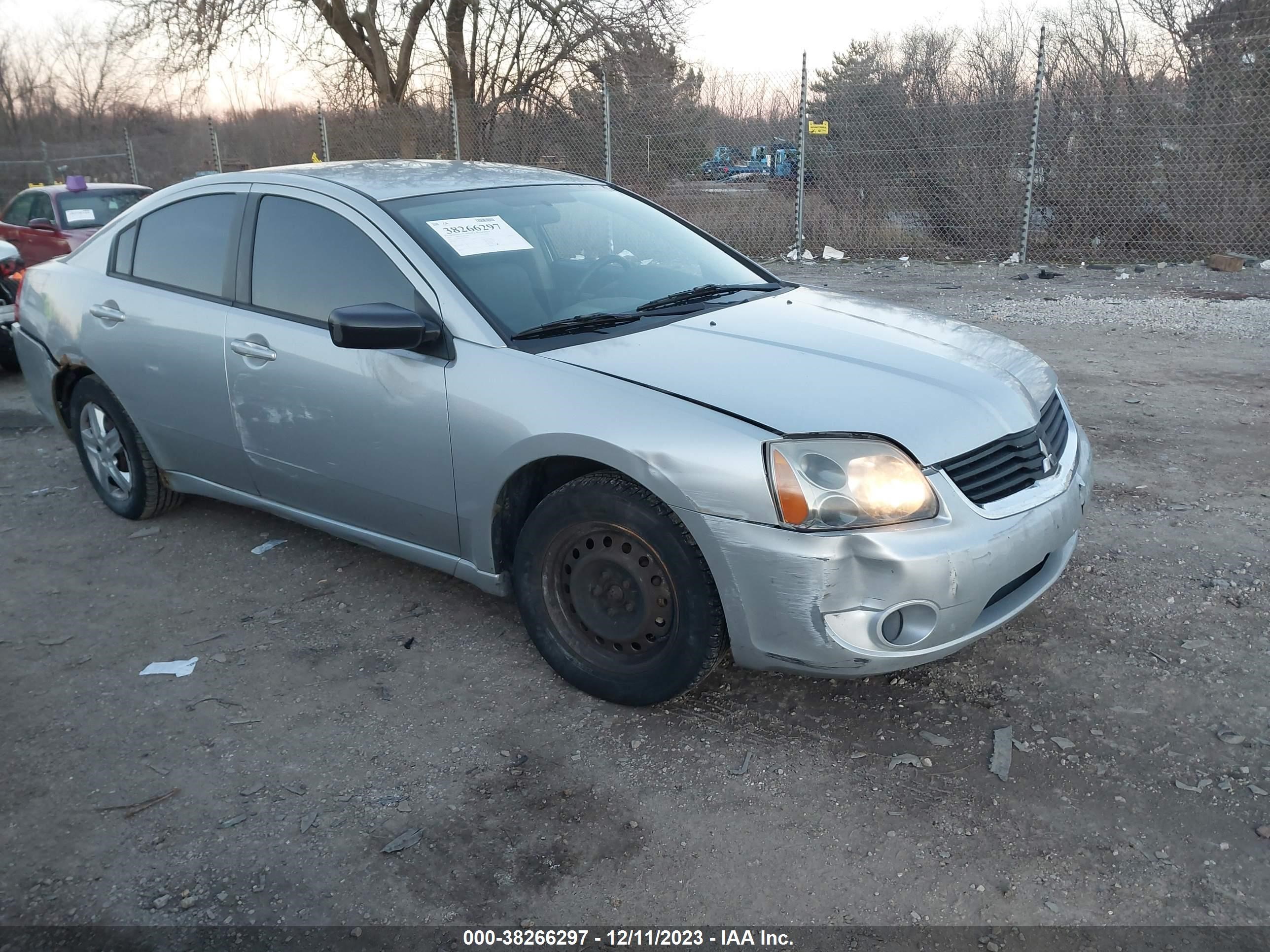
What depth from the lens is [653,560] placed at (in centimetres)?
291

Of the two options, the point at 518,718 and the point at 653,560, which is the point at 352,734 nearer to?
the point at 518,718

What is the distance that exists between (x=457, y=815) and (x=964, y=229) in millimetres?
12188

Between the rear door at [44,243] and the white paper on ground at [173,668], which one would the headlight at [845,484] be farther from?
the rear door at [44,243]

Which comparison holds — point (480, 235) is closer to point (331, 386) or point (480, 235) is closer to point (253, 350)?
point (331, 386)

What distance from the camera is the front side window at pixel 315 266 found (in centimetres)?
347

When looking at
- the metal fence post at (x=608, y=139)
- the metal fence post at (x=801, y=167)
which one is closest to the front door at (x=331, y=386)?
the metal fence post at (x=801, y=167)

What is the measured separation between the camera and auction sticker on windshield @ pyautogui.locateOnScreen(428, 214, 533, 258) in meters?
3.50

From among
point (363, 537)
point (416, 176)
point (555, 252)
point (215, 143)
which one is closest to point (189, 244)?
point (416, 176)

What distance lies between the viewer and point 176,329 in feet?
13.4

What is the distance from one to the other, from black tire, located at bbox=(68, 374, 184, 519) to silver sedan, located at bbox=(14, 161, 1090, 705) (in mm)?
64

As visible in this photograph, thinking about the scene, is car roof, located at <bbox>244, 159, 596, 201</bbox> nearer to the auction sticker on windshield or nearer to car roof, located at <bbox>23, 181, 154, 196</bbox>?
the auction sticker on windshield

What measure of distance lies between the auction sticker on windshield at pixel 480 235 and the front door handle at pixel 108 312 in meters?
1.78

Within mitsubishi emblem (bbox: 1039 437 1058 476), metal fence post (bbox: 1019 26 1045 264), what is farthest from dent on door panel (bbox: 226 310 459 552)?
metal fence post (bbox: 1019 26 1045 264)

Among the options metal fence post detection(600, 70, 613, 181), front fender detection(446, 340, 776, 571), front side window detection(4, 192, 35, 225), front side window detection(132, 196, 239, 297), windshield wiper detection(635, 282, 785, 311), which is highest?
metal fence post detection(600, 70, 613, 181)
